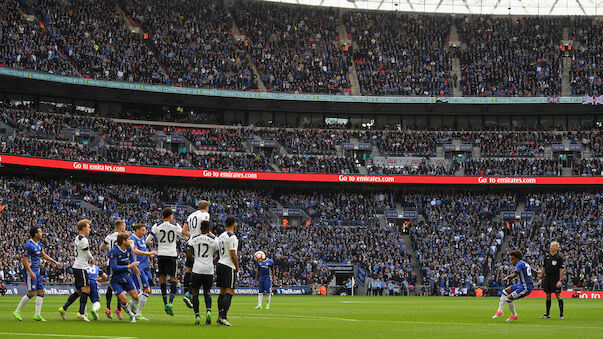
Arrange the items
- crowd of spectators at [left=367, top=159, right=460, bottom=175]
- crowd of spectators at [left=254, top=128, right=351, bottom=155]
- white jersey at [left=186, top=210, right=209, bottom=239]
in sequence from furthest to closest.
Result: crowd of spectators at [left=254, top=128, right=351, bottom=155] < crowd of spectators at [left=367, top=159, right=460, bottom=175] < white jersey at [left=186, top=210, right=209, bottom=239]

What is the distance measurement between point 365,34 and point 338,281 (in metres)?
31.4

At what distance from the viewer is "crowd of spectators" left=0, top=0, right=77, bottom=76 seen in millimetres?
64750

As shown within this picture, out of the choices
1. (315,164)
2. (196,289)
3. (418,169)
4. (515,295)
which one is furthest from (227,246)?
(418,169)

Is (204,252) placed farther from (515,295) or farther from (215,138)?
(215,138)

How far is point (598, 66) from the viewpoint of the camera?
78.6 meters

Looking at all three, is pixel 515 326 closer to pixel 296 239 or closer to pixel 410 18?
pixel 296 239

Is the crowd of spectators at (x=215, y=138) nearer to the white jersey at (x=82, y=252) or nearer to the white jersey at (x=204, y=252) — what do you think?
the white jersey at (x=82, y=252)

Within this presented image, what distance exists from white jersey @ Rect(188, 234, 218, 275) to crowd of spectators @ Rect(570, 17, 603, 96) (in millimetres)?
64858

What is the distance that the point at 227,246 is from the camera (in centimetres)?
1836

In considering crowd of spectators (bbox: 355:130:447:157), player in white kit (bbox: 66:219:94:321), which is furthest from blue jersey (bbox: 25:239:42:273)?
crowd of spectators (bbox: 355:130:447:157)

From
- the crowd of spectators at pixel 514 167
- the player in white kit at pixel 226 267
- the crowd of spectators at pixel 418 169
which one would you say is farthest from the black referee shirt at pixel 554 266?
the crowd of spectators at pixel 514 167

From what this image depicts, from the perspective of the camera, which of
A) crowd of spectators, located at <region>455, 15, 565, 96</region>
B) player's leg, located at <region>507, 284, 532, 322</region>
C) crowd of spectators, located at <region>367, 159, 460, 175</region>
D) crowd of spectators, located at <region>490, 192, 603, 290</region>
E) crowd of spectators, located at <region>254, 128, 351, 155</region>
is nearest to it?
player's leg, located at <region>507, 284, 532, 322</region>

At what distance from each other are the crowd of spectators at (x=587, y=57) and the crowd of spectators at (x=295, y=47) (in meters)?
22.9

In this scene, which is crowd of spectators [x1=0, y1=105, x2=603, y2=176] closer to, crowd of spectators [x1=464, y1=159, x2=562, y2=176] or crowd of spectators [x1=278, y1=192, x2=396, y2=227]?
crowd of spectators [x1=464, y1=159, x2=562, y2=176]
